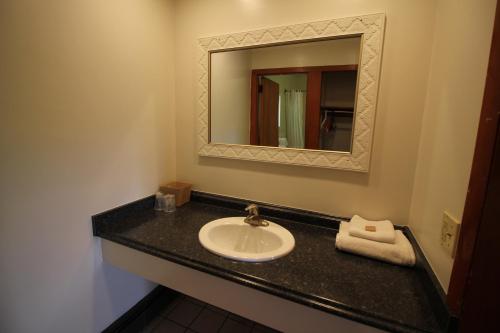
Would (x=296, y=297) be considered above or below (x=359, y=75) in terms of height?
below

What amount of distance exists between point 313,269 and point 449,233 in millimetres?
465

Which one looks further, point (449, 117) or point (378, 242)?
point (378, 242)

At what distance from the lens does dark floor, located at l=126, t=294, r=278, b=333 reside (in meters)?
1.53

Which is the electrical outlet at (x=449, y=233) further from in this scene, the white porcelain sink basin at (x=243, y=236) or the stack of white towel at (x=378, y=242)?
the white porcelain sink basin at (x=243, y=236)

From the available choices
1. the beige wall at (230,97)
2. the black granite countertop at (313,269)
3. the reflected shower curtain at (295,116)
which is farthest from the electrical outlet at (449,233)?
the beige wall at (230,97)

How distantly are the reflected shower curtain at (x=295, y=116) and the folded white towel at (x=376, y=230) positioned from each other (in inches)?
18.4

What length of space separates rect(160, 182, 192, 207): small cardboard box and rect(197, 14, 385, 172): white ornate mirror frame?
34 cm

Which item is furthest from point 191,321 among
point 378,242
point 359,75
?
point 359,75

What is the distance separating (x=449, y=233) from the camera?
718mm

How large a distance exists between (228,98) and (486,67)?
1129 mm

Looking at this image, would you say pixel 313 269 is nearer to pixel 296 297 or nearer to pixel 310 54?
pixel 296 297

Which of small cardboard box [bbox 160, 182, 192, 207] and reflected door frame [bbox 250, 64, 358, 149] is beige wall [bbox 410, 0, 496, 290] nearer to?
reflected door frame [bbox 250, 64, 358, 149]

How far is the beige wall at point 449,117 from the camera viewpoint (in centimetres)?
66

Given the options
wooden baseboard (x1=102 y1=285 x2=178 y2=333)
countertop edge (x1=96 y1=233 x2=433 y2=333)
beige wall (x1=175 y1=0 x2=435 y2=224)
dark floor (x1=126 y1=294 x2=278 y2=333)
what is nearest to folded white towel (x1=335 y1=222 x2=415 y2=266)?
beige wall (x1=175 y1=0 x2=435 y2=224)
